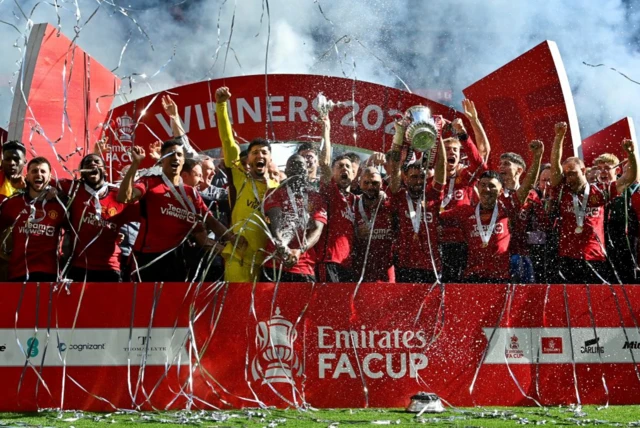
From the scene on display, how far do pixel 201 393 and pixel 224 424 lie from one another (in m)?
0.66

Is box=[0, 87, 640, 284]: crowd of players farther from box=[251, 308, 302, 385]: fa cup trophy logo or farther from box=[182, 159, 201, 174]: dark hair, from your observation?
box=[251, 308, 302, 385]: fa cup trophy logo

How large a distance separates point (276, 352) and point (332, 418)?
Result: 0.66 m

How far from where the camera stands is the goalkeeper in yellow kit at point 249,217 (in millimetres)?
5152

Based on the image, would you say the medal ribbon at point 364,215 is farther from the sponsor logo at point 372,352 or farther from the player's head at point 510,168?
the player's head at point 510,168

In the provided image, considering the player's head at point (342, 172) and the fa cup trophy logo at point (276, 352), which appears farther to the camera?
the player's head at point (342, 172)

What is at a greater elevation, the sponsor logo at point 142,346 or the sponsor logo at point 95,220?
the sponsor logo at point 95,220

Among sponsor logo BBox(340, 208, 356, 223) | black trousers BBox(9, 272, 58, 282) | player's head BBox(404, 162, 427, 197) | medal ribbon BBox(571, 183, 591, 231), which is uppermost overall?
player's head BBox(404, 162, 427, 197)

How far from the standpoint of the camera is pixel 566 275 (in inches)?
220

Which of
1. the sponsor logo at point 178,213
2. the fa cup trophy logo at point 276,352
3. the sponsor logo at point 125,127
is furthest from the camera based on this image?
the sponsor logo at point 125,127

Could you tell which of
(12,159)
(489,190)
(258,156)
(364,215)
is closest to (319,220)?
(364,215)

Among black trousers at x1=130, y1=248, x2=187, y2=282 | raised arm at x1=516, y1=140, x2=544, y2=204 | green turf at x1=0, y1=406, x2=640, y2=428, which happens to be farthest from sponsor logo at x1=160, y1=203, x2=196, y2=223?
raised arm at x1=516, y1=140, x2=544, y2=204

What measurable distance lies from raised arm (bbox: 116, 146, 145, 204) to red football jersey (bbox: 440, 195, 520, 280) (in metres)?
2.24

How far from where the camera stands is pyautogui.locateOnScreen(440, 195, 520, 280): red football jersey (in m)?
5.34

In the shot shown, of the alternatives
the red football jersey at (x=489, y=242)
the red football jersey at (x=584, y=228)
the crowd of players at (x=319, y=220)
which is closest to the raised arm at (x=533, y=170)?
the crowd of players at (x=319, y=220)
